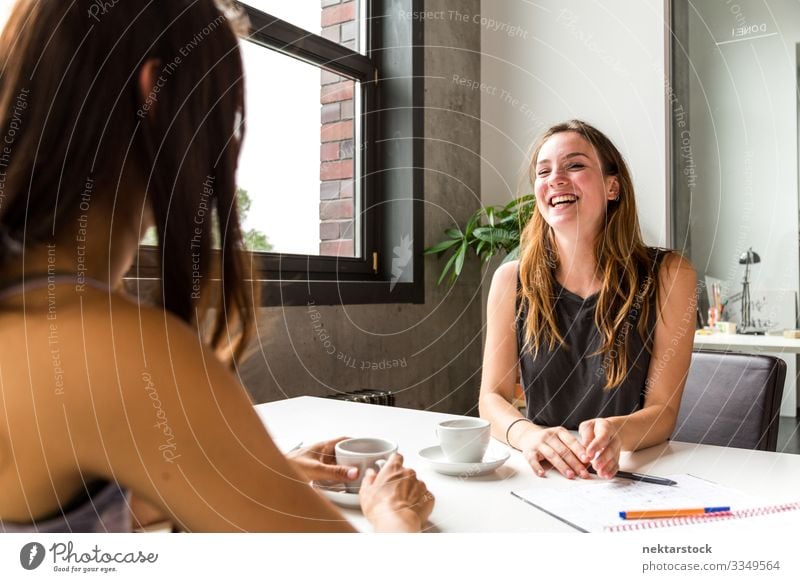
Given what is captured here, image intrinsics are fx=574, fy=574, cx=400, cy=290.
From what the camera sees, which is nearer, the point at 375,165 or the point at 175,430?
the point at 175,430

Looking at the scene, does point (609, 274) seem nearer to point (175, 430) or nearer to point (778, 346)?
point (778, 346)

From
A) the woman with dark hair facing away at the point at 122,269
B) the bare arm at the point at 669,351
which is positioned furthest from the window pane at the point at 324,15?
the bare arm at the point at 669,351

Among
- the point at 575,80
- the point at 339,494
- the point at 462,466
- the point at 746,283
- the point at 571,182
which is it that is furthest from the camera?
the point at 746,283

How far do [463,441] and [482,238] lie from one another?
0.79 m

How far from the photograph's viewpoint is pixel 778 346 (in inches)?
36.1

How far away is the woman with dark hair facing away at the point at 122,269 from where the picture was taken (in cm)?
25

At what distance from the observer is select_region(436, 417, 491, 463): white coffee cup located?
0.50 meters

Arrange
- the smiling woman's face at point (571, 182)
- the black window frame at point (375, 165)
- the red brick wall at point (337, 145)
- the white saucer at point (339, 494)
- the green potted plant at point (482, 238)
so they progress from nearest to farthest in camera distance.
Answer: the white saucer at point (339, 494) < the red brick wall at point (337, 145) < the black window frame at point (375, 165) < the smiling woman's face at point (571, 182) < the green potted plant at point (482, 238)

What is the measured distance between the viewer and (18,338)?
281 mm

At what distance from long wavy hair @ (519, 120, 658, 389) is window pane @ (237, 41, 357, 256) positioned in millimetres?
352

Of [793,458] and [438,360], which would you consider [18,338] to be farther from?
[438,360]

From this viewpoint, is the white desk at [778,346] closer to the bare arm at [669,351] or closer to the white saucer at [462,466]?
the bare arm at [669,351]

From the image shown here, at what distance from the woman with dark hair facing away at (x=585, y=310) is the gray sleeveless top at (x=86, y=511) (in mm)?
406

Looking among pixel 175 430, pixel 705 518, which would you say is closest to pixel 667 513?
pixel 705 518
